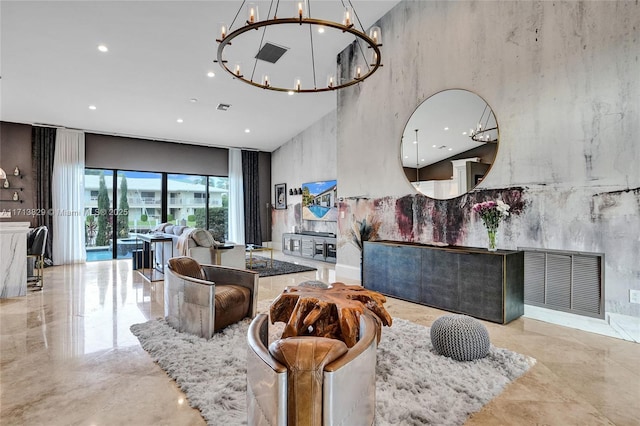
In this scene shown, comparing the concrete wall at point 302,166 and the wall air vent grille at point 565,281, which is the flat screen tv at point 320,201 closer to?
the concrete wall at point 302,166

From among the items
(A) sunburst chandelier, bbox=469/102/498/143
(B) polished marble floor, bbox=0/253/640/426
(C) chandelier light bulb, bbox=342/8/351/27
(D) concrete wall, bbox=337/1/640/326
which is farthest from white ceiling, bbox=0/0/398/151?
(B) polished marble floor, bbox=0/253/640/426

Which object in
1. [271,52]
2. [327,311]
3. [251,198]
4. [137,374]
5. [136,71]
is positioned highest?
[271,52]

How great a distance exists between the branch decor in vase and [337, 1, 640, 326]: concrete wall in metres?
0.20

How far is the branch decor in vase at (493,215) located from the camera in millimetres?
3816

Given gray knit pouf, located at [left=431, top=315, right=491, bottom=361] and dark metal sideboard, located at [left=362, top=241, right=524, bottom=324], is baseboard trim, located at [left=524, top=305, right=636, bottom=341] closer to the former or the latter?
dark metal sideboard, located at [left=362, top=241, right=524, bottom=324]

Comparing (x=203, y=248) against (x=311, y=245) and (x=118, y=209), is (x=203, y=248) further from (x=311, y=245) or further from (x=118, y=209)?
(x=118, y=209)

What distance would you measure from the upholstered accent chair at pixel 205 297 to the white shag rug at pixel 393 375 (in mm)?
117

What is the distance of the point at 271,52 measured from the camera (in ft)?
18.4

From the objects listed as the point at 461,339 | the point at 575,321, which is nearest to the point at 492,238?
the point at 575,321

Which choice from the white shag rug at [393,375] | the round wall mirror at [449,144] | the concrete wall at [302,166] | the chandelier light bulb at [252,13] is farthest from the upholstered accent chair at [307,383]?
the concrete wall at [302,166]

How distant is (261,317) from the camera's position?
5.72 feet

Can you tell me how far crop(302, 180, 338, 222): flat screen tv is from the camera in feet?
27.2

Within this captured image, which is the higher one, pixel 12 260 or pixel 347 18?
pixel 347 18

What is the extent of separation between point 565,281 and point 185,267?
13.0 ft
